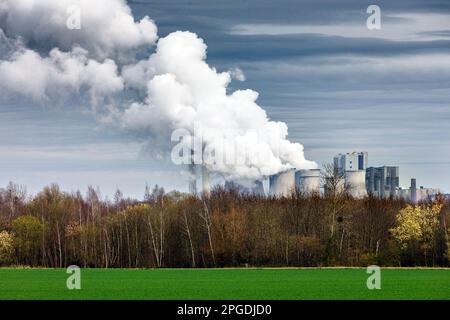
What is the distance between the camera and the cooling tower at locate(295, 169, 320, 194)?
10219cm

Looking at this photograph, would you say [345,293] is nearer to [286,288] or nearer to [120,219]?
[286,288]

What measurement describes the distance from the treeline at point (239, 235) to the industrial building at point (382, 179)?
174 ft

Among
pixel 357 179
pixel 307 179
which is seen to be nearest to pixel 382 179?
pixel 357 179

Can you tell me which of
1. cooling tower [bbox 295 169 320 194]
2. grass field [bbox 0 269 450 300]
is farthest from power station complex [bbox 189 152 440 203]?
grass field [bbox 0 269 450 300]

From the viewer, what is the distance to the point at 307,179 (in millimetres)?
104688

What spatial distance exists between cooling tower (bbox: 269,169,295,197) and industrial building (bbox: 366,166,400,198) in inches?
1772

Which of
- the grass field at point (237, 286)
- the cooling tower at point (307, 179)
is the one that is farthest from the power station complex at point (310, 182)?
the grass field at point (237, 286)

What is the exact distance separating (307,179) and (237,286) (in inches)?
2199

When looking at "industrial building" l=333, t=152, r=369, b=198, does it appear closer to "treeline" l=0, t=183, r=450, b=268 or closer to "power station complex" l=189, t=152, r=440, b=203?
"power station complex" l=189, t=152, r=440, b=203

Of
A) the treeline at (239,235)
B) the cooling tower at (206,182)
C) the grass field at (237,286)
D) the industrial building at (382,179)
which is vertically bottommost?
the grass field at (237,286)

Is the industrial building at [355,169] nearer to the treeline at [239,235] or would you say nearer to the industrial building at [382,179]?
the treeline at [239,235]

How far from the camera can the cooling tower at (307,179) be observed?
4023 inches

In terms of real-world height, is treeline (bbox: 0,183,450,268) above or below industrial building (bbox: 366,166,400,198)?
below
